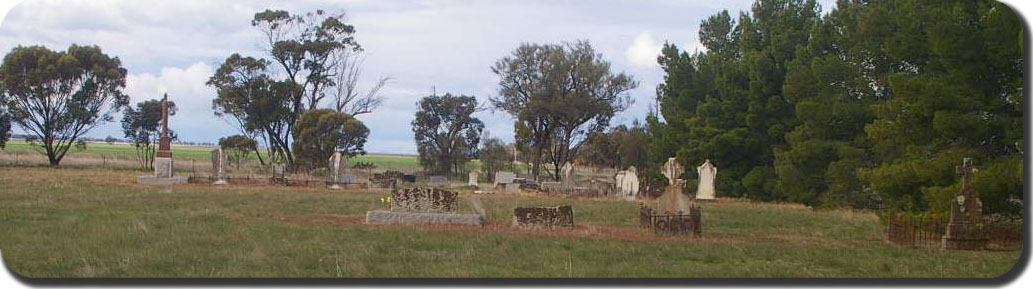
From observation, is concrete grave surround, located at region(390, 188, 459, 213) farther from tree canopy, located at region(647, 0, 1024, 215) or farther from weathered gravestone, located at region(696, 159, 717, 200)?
weathered gravestone, located at region(696, 159, 717, 200)

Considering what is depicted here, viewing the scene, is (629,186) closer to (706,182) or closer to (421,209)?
(706,182)

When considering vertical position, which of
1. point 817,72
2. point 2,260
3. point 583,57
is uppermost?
point 583,57

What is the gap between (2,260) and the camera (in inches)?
446

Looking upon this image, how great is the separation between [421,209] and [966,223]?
368 inches

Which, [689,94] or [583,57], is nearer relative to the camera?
[689,94]

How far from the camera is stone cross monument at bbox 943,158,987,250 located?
15719mm

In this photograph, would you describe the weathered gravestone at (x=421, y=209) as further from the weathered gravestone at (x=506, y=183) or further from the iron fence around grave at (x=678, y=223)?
→ the weathered gravestone at (x=506, y=183)

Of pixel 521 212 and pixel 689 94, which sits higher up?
pixel 689 94

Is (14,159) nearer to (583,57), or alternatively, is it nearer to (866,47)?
(583,57)

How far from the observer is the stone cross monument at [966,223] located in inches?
619

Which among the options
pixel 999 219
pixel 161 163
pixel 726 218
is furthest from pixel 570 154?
pixel 999 219

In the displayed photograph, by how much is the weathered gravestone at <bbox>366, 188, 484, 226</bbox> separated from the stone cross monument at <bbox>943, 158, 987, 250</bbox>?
26.0 feet

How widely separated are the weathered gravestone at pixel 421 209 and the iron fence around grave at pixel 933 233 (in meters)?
7.23

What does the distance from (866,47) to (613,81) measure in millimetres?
33415
